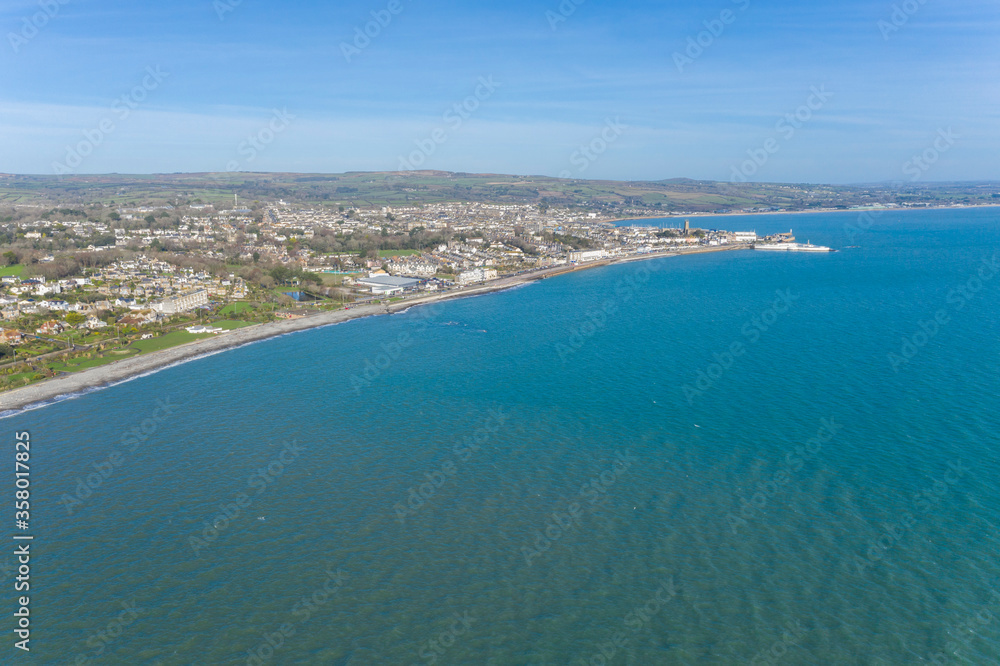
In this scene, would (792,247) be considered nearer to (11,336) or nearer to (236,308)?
(236,308)

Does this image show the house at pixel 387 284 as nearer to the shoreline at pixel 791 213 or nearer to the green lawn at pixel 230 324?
the green lawn at pixel 230 324

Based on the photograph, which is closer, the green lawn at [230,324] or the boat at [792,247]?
the green lawn at [230,324]

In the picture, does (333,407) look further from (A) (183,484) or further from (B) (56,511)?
(B) (56,511)

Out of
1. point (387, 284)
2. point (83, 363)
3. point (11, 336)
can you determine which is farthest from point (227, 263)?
point (83, 363)

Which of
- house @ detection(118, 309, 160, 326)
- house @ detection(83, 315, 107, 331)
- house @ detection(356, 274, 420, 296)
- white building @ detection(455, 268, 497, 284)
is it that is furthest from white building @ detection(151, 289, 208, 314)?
white building @ detection(455, 268, 497, 284)

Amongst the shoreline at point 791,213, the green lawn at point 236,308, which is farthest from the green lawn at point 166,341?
the shoreline at point 791,213

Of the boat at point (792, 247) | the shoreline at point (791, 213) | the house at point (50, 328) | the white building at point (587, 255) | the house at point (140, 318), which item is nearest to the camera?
the house at point (50, 328)

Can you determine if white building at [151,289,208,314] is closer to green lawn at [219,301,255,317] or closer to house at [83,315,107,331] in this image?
green lawn at [219,301,255,317]
